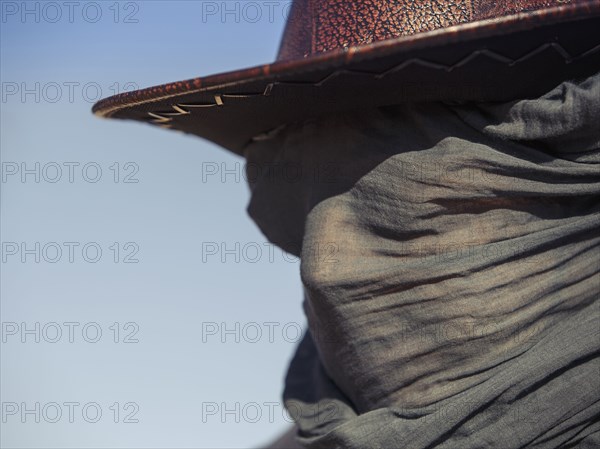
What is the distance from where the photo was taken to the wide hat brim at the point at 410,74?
61.7 inches

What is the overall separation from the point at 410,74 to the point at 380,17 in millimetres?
183

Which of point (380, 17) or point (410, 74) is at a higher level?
point (380, 17)

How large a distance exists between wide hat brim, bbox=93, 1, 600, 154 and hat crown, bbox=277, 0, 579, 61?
10 centimetres

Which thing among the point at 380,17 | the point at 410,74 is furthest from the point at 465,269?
the point at 380,17

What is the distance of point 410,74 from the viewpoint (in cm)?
172

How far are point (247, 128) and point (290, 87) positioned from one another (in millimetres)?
366

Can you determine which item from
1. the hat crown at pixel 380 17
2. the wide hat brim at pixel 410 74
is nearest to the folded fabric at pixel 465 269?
the wide hat brim at pixel 410 74

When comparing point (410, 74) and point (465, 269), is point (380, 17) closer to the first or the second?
point (410, 74)

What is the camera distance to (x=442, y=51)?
1.63 meters

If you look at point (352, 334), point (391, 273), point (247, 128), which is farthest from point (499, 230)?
point (247, 128)

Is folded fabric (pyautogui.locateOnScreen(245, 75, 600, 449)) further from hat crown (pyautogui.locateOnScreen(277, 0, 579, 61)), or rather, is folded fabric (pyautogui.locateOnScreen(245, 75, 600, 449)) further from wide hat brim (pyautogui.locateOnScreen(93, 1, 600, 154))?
hat crown (pyautogui.locateOnScreen(277, 0, 579, 61))

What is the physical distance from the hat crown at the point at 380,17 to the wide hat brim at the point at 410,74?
96mm

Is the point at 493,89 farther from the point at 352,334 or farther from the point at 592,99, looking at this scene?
the point at 352,334

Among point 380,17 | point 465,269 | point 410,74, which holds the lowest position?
point 465,269
